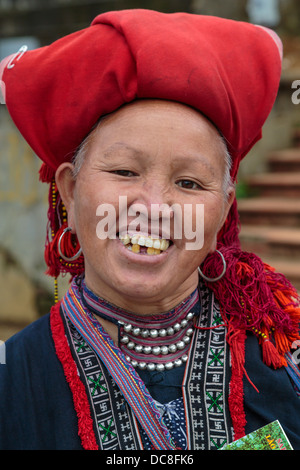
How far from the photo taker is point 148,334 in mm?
1663

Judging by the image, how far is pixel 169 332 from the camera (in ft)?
5.52

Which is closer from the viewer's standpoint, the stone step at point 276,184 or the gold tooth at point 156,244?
the gold tooth at point 156,244

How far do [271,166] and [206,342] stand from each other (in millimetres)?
5775

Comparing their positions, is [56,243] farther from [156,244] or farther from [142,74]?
[142,74]

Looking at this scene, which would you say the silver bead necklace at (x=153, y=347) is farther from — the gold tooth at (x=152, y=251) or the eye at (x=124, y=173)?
the eye at (x=124, y=173)

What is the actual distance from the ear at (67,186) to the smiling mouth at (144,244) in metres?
0.28

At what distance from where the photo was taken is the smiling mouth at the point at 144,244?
1.49 metres

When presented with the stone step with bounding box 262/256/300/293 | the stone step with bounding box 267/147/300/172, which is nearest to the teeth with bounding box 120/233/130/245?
the stone step with bounding box 262/256/300/293

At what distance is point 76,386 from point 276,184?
5.52m

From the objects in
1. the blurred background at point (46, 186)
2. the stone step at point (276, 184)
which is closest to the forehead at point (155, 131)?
the blurred background at point (46, 186)

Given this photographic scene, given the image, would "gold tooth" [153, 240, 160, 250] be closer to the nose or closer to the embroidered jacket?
the nose

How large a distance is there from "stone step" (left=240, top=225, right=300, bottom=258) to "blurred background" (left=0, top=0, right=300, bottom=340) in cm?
1

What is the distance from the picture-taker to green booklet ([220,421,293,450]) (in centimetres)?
147

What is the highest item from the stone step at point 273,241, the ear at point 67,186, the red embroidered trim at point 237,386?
the stone step at point 273,241
